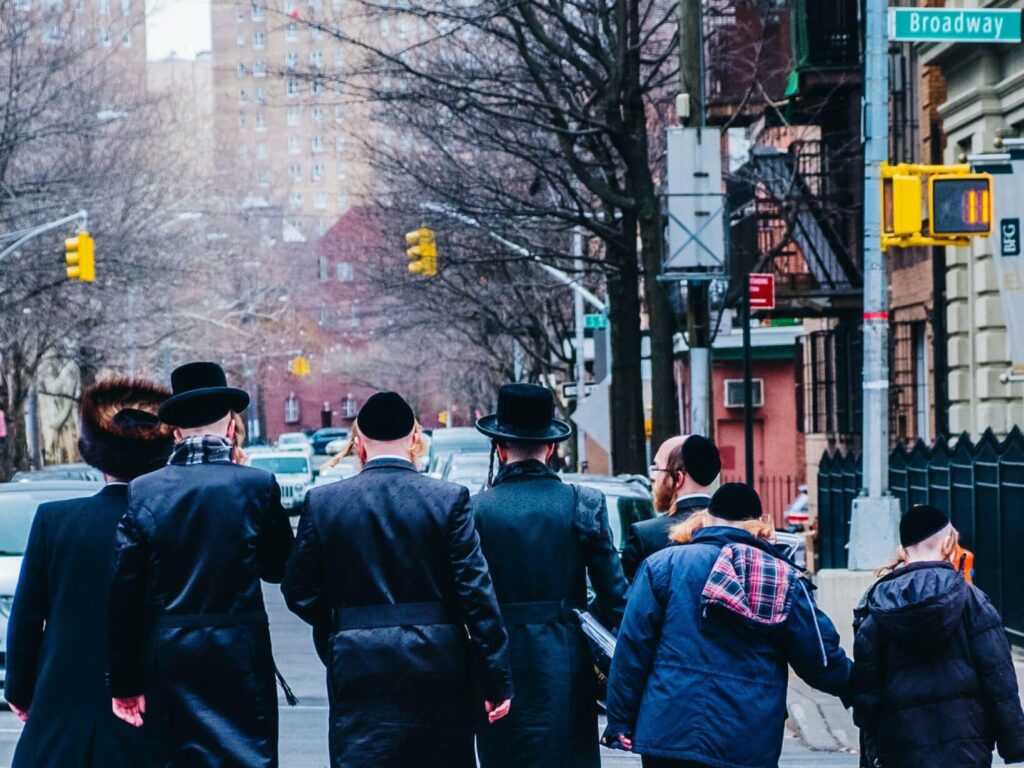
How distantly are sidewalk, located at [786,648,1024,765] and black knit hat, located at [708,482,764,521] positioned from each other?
5223 mm

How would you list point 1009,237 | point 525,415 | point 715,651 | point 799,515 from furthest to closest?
point 799,515 < point 1009,237 < point 525,415 < point 715,651

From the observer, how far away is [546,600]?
23.4ft

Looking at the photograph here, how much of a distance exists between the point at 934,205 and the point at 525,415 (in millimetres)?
8039

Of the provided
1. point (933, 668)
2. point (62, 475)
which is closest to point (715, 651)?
point (933, 668)

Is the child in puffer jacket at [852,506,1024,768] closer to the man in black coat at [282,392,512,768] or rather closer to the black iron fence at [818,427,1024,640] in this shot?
the man in black coat at [282,392,512,768]

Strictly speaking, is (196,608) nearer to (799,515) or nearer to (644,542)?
(644,542)

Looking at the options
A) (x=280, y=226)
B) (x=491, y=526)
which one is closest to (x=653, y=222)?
(x=491, y=526)

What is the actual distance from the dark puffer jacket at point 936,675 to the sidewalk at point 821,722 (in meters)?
4.64

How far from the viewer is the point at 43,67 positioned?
36406 mm

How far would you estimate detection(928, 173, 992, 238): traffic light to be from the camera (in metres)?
14.4

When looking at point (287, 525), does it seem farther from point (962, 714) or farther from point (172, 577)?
point (962, 714)

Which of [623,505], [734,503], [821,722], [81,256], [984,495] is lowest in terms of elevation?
[821,722]

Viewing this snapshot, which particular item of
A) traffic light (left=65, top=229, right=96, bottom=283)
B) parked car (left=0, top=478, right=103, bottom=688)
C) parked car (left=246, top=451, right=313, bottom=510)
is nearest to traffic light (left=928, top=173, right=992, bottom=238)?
parked car (left=0, top=478, right=103, bottom=688)

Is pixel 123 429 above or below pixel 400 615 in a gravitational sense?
above
